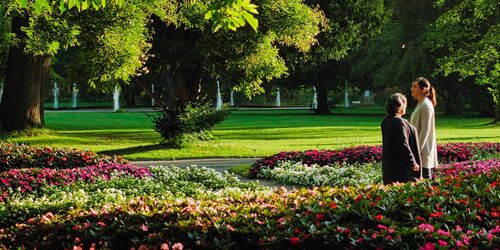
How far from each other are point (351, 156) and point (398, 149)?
831 cm

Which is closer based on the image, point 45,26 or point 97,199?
point 97,199

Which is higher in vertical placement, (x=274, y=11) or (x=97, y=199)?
(x=274, y=11)

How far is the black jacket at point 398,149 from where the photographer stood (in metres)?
8.73

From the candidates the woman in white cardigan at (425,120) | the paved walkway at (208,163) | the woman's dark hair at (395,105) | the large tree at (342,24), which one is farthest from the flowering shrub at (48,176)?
the large tree at (342,24)

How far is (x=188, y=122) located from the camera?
22.8m

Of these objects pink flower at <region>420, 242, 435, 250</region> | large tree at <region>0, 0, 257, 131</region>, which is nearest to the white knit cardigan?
pink flower at <region>420, 242, 435, 250</region>

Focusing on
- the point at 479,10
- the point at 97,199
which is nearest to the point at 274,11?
the point at 479,10

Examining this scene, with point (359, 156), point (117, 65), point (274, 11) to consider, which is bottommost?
point (359, 156)

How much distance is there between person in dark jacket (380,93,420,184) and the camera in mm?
8734

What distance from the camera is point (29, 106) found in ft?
84.5

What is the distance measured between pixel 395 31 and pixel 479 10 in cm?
2579

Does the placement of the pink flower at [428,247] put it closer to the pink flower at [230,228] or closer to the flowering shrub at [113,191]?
the pink flower at [230,228]

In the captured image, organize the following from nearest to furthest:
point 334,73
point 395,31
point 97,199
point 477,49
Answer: point 97,199
point 477,49
point 395,31
point 334,73

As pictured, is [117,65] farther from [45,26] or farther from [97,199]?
[97,199]
